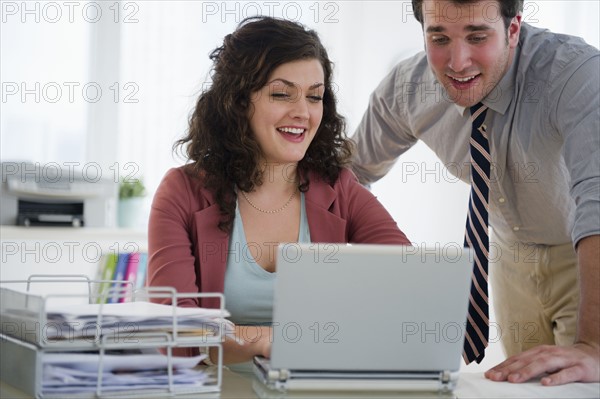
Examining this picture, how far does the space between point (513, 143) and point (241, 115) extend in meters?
0.73

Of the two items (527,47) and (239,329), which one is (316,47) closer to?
(527,47)

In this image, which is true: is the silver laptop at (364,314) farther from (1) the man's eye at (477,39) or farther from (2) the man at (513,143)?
(1) the man's eye at (477,39)

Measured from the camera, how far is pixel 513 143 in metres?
1.93

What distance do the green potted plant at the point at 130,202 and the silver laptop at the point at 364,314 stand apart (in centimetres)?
240

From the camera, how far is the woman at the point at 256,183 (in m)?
1.66

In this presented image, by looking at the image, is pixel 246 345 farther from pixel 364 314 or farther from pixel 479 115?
pixel 479 115

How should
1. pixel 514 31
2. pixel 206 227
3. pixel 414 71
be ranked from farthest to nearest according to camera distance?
pixel 414 71 → pixel 514 31 → pixel 206 227

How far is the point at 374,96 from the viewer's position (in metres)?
2.34

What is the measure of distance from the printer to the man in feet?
4.21

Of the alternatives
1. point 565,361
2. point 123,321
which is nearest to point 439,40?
point 565,361

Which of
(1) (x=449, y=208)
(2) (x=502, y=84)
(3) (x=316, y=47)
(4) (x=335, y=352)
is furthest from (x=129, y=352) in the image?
(1) (x=449, y=208)

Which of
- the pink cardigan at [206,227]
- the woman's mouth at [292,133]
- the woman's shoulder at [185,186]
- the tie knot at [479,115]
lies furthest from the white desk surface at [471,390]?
the tie knot at [479,115]

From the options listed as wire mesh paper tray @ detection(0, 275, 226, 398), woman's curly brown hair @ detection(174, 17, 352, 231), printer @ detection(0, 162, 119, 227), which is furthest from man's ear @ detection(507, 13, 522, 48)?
printer @ detection(0, 162, 119, 227)

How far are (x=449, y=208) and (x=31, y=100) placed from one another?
216 cm
